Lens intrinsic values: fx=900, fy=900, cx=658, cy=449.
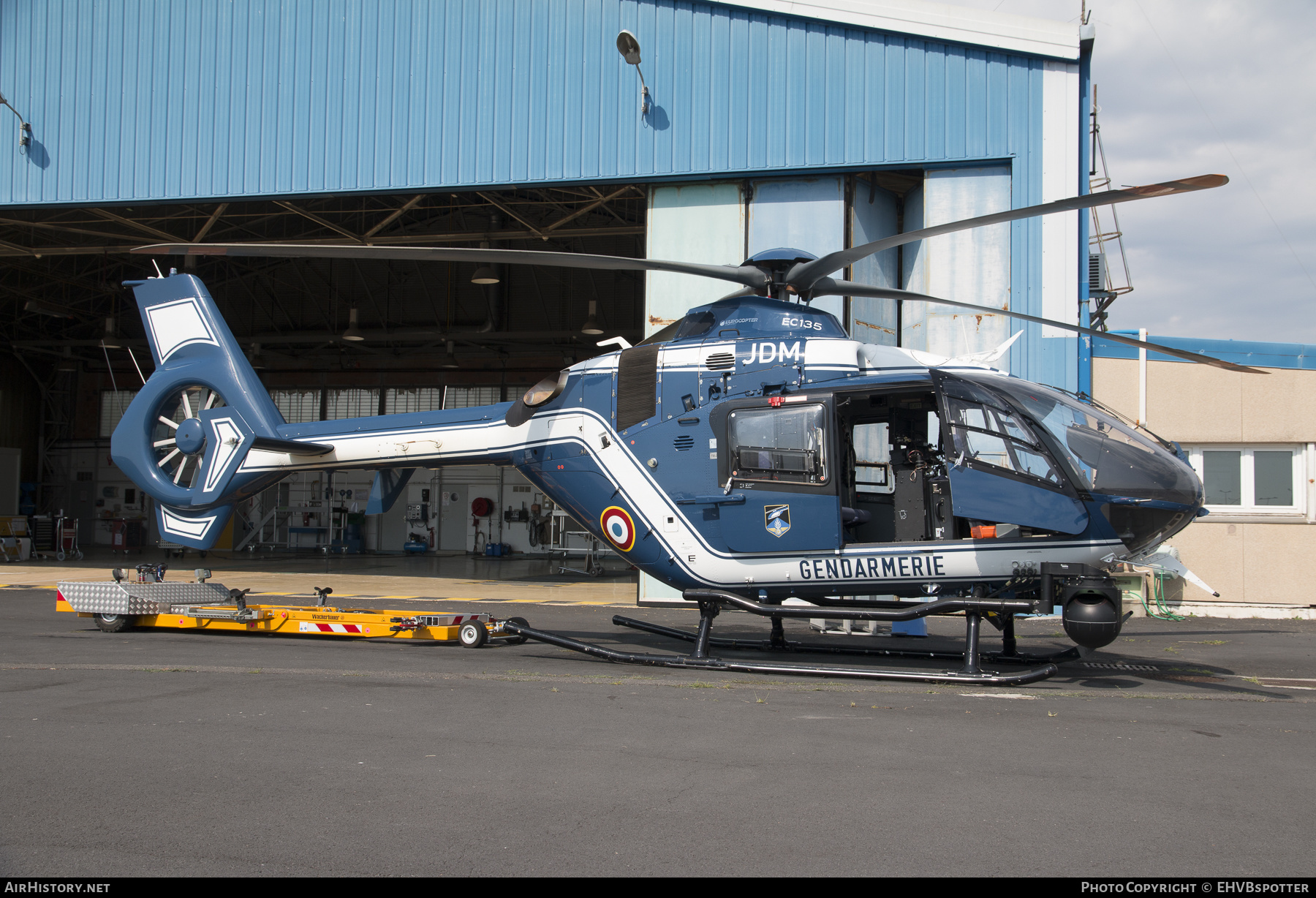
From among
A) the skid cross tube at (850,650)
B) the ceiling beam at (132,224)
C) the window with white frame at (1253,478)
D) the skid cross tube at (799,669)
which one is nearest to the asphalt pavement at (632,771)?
the skid cross tube at (799,669)

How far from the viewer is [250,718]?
20.7 ft

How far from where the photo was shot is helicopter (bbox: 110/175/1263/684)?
25.2ft

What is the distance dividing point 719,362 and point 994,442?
8.93 ft

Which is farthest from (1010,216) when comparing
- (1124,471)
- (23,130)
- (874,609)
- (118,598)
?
(23,130)

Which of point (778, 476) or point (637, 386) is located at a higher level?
point (637, 386)

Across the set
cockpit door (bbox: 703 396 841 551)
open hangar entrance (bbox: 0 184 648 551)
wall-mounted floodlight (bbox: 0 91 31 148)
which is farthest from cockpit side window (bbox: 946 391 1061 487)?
open hangar entrance (bbox: 0 184 648 551)

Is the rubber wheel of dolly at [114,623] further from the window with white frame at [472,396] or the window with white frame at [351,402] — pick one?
the window with white frame at [351,402]

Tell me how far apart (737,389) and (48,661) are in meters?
7.20

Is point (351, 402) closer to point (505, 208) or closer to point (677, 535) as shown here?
point (505, 208)

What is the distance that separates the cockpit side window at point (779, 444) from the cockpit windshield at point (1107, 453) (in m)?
1.65

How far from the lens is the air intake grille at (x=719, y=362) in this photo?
29.5ft

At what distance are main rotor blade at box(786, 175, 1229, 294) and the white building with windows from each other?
872 centimetres

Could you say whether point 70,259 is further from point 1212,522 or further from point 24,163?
point 1212,522

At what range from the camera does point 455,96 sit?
15.8m
